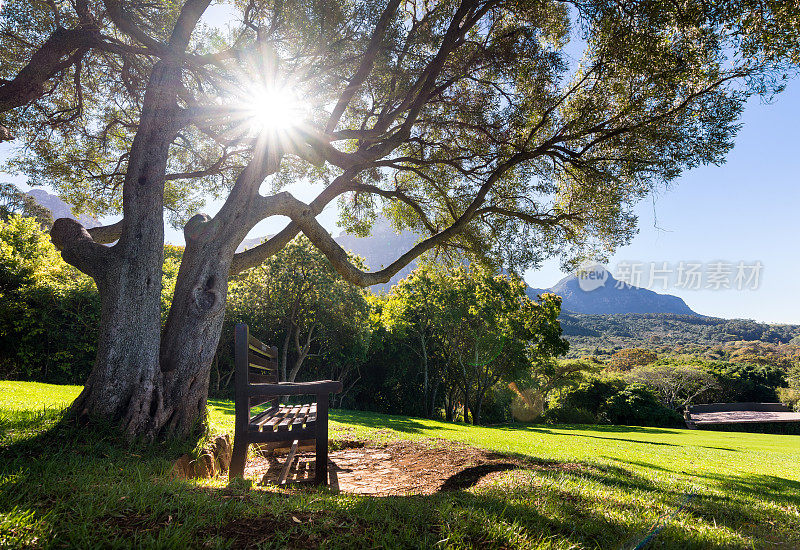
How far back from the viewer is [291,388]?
13.1ft

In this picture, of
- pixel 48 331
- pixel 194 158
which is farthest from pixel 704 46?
pixel 48 331

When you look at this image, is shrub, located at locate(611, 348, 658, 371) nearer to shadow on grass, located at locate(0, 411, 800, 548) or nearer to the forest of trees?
the forest of trees

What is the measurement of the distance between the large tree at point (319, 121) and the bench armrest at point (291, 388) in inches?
54.3

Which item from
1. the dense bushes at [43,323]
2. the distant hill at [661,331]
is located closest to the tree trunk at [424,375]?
the dense bushes at [43,323]

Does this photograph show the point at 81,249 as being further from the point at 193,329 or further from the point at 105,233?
the point at 105,233

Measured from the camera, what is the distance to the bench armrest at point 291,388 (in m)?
3.92

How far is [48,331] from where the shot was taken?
14125 millimetres

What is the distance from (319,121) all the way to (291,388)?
762 centimetres

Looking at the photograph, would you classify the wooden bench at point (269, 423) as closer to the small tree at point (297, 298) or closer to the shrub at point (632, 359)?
the small tree at point (297, 298)

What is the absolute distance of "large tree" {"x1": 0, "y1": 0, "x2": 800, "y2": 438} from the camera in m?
4.97

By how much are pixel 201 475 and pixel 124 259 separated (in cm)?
276

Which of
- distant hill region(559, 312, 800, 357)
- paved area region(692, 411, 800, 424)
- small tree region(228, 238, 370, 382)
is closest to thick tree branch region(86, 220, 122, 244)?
small tree region(228, 238, 370, 382)

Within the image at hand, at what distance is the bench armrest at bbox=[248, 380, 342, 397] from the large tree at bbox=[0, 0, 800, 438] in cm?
138

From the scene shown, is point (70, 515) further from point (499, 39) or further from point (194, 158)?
point (194, 158)
